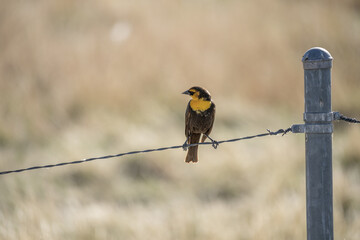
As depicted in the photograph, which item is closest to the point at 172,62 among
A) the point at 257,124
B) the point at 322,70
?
the point at 257,124

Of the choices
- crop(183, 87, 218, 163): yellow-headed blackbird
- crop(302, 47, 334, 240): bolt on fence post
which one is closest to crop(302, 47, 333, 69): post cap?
crop(302, 47, 334, 240): bolt on fence post

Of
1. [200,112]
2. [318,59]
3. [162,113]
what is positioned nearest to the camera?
[318,59]

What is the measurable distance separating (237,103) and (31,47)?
3.35 m

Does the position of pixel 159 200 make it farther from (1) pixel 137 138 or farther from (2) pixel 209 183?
(1) pixel 137 138

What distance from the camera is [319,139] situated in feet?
5.75

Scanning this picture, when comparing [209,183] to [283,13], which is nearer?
[209,183]

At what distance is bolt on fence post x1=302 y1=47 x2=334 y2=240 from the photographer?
1749mm

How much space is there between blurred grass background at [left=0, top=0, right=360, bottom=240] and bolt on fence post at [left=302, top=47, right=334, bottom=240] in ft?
6.00

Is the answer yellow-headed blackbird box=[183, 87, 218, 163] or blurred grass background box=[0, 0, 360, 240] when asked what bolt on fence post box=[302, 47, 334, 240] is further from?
blurred grass background box=[0, 0, 360, 240]

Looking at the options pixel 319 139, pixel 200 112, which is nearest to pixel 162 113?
pixel 200 112

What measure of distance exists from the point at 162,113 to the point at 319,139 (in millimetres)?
5737

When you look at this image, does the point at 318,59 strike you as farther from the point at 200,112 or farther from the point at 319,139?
the point at 200,112

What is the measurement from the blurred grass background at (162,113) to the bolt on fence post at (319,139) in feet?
6.00

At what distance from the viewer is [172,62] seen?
8469 millimetres
